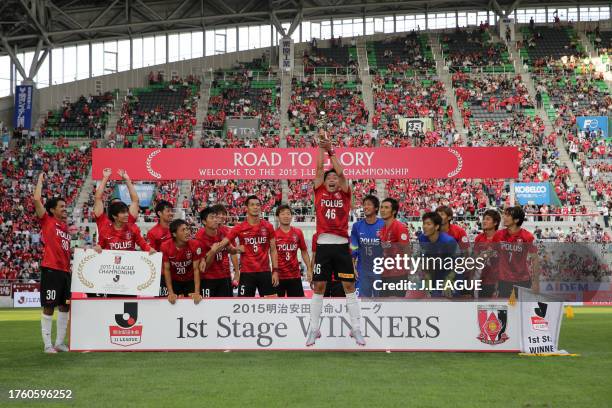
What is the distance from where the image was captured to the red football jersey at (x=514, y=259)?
12.1 m

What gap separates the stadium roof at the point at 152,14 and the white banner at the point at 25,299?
78.6ft

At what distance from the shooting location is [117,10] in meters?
59.8

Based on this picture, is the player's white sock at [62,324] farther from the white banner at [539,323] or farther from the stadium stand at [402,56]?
the stadium stand at [402,56]

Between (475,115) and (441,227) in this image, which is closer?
(441,227)

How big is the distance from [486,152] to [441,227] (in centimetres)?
1428

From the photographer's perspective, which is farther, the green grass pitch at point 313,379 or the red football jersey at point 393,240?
the red football jersey at point 393,240

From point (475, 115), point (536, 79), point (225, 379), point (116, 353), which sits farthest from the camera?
point (536, 79)

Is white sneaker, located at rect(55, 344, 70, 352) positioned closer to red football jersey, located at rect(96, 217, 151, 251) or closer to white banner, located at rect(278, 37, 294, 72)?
red football jersey, located at rect(96, 217, 151, 251)

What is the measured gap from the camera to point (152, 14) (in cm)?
5984

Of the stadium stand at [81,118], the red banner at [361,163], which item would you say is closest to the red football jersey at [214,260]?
the red banner at [361,163]

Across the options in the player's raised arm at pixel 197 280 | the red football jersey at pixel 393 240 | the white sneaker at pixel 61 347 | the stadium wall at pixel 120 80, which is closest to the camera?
the red football jersey at pixel 393 240

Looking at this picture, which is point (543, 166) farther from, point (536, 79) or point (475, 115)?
point (536, 79)

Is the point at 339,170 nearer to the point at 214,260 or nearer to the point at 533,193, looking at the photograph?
the point at 214,260

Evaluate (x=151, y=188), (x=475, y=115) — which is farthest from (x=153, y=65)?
(x=475, y=115)
